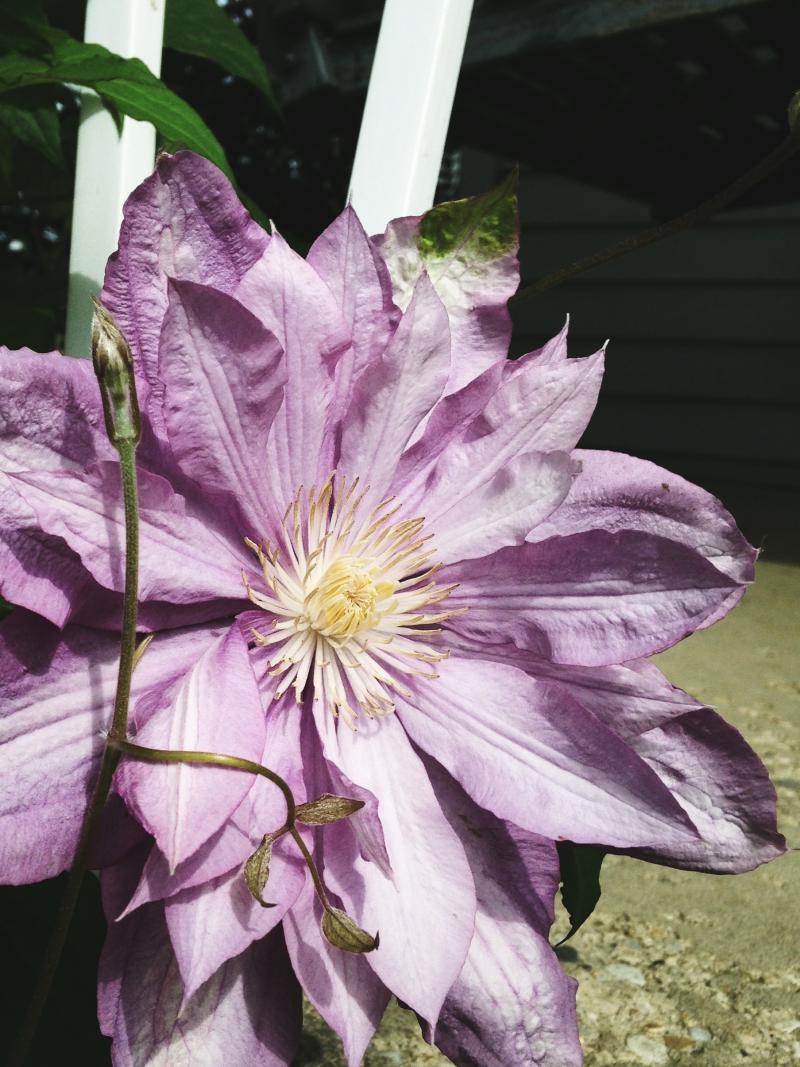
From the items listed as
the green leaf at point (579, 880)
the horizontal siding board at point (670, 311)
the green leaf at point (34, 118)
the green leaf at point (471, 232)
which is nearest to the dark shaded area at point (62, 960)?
the green leaf at point (579, 880)

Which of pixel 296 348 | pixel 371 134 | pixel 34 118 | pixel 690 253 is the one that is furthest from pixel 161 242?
pixel 690 253

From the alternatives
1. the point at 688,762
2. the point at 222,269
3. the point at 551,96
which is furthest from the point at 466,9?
the point at 551,96

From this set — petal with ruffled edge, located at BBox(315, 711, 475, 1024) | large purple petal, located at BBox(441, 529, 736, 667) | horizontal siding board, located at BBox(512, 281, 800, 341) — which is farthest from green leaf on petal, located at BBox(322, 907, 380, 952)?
horizontal siding board, located at BBox(512, 281, 800, 341)

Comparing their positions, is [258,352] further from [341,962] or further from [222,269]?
[341,962]

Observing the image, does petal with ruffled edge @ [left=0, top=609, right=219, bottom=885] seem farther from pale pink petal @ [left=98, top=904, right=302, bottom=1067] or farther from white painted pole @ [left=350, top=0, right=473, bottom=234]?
white painted pole @ [left=350, top=0, right=473, bottom=234]

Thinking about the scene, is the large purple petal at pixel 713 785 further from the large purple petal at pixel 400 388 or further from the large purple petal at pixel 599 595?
the large purple petal at pixel 400 388

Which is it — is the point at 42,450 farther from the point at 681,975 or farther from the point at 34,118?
the point at 681,975
